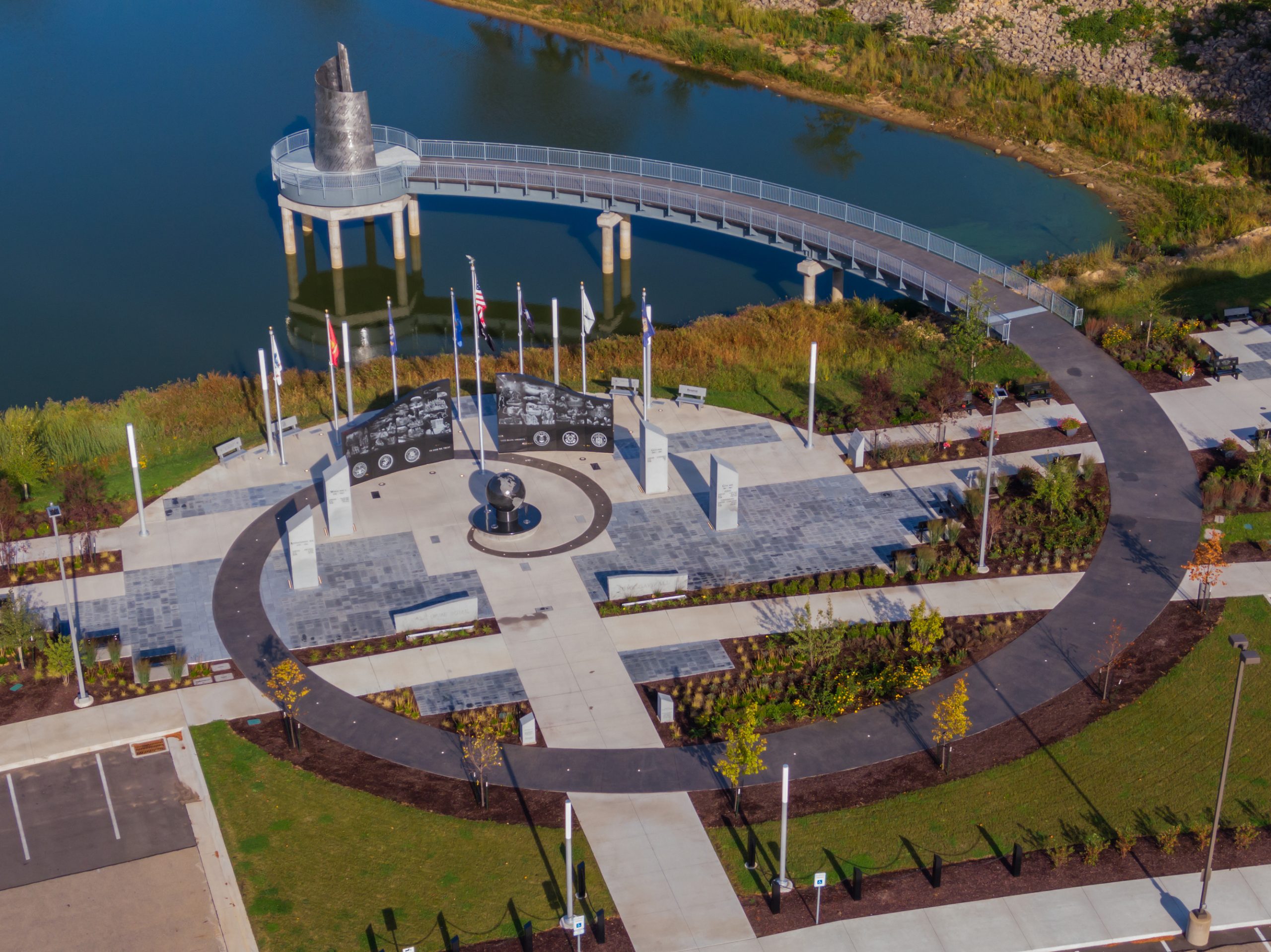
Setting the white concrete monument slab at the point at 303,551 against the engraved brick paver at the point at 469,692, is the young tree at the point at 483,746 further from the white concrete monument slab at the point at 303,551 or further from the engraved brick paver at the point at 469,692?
the white concrete monument slab at the point at 303,551

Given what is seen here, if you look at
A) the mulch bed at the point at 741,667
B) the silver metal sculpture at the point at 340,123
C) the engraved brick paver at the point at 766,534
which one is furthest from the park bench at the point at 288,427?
the mulch bed at the point at 741,667

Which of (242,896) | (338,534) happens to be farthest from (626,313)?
(242,896)

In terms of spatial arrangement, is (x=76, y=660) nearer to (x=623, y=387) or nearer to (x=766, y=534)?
(x=766, y=534)

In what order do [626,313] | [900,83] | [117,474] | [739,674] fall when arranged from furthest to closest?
[900,83] < [626,313] < [117,474] < [739,674]

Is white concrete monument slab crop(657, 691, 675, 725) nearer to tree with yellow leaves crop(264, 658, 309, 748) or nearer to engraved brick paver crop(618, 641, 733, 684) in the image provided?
engraved brick paver crop(618, 641, 733, 684)

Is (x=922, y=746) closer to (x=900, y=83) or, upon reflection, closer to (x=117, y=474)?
(x=117, y=474)

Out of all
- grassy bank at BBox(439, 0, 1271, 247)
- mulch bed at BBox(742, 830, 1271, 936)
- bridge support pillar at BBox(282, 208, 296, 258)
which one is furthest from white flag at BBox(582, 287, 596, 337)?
grassy bank at BBox(439, 0, 1271, 247)

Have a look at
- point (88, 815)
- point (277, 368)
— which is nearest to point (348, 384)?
point (277, 368)
